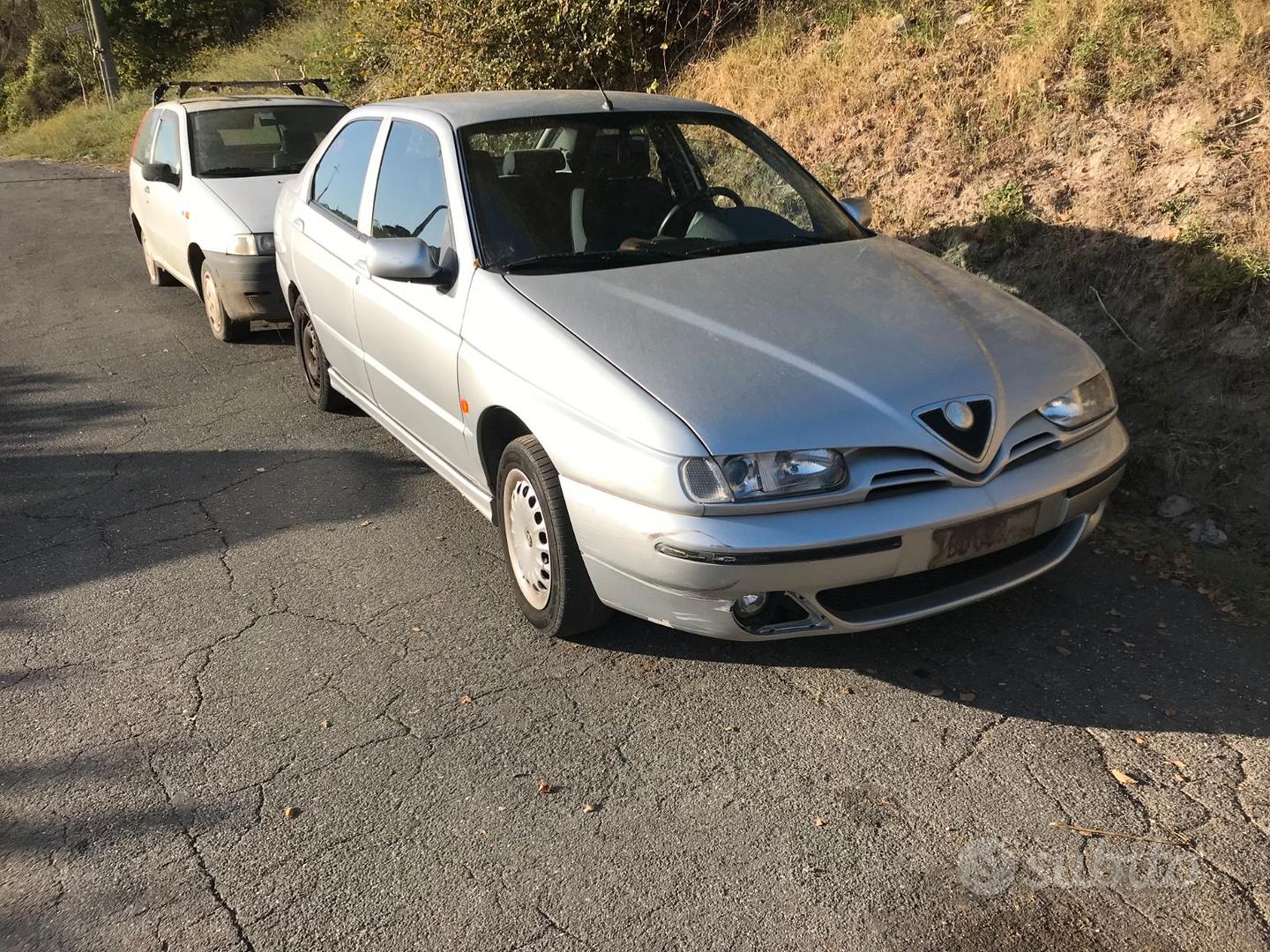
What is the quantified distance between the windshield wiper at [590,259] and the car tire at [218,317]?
14.0ft

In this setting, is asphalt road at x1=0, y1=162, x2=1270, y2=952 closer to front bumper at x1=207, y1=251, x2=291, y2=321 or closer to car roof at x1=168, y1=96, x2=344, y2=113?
front bumper at x1=207, y1=251, x2=291, y2=321

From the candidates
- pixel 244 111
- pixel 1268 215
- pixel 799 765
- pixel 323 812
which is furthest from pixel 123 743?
pixel 244 111

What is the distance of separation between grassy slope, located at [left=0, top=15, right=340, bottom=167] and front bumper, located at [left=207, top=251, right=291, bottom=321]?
1287 centimetres

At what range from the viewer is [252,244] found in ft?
24.0

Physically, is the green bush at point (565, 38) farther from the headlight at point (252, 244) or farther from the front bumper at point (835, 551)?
the front bumper at point (835, 551)

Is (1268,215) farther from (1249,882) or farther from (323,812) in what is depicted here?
(323,812)

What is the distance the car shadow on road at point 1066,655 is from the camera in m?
3.45

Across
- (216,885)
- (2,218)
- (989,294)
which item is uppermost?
(989,294)

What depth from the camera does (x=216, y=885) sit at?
287 centimetres

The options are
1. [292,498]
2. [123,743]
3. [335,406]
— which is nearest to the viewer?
[123,743]

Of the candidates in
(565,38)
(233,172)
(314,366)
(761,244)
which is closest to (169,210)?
(233,172)

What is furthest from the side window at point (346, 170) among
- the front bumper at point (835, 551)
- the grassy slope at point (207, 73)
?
the grassy slope at point (207, 73)

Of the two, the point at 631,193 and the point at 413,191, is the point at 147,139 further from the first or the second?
the point at 631,193

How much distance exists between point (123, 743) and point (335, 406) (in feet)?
10.2
